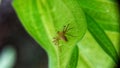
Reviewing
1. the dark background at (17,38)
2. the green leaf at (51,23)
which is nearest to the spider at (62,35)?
the green leaf at (51,23)

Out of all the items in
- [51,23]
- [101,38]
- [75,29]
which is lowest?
[101,38]

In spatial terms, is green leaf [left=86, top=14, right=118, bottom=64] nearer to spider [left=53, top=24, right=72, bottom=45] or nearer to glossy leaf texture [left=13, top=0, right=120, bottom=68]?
glossy leaf texture [left=13, top=0, right=120, bottom=68]

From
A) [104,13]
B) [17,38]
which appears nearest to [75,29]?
[104,13]

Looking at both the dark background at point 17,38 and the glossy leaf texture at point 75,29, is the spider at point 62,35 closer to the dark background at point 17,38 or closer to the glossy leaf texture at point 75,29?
the glossy leaf texture at point 75,29

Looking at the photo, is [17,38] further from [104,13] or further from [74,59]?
[104,13]

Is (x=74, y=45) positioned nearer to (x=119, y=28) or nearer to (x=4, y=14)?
(x=119, y=28)
